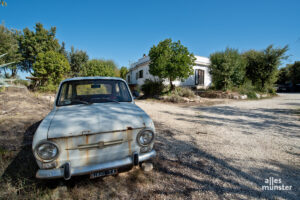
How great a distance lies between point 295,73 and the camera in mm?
30438

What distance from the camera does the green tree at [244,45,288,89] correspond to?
13320 millimetres

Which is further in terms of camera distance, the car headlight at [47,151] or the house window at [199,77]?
the house window at [199,77]

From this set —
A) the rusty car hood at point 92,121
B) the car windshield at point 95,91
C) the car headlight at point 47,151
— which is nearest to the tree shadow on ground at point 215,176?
the rusty car hood at point 92,121

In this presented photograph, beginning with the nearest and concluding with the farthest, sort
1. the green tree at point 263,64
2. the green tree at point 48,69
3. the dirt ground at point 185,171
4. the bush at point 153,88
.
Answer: the dirt ground at point 185,171 → the green tree at point 48,69 → the bush at point 153,88 → the green tree at point 263,64

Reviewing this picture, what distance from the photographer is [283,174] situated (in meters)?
2.10

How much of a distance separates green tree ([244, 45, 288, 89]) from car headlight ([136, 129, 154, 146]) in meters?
16.9

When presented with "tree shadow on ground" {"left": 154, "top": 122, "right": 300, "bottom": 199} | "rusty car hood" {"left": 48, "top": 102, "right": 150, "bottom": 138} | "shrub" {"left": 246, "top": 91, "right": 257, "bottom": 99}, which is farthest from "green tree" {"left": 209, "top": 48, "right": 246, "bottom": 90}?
"rusty car hood" {"left": 48, "top": 102, "right": 150, "bottom": 138}

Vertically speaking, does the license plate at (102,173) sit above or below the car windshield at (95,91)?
below

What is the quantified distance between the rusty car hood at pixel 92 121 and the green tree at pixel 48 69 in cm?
1386

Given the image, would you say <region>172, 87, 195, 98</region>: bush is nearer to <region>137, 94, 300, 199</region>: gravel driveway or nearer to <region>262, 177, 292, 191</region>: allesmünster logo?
<region>137, 94, 300, 199</region>: gravel driveway

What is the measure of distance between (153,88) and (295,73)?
37.8 metres

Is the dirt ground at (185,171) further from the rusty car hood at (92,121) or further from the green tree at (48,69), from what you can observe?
the green tree at (48,69)

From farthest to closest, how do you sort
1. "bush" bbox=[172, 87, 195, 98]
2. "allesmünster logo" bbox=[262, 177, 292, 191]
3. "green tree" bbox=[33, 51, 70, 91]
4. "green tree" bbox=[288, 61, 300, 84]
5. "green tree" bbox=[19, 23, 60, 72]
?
"green tree" bbox=[288, 61, 300, 84] < "green tree" bbox=[19, 23, 60, 72] < "green tree" bbox=[33, 51, 70, 91] < "bush" bbox=[172, 87, 195, 98] < "allesmünster logo" bbox=[262, 177, 292, 191]

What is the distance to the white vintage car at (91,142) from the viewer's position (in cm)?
147
